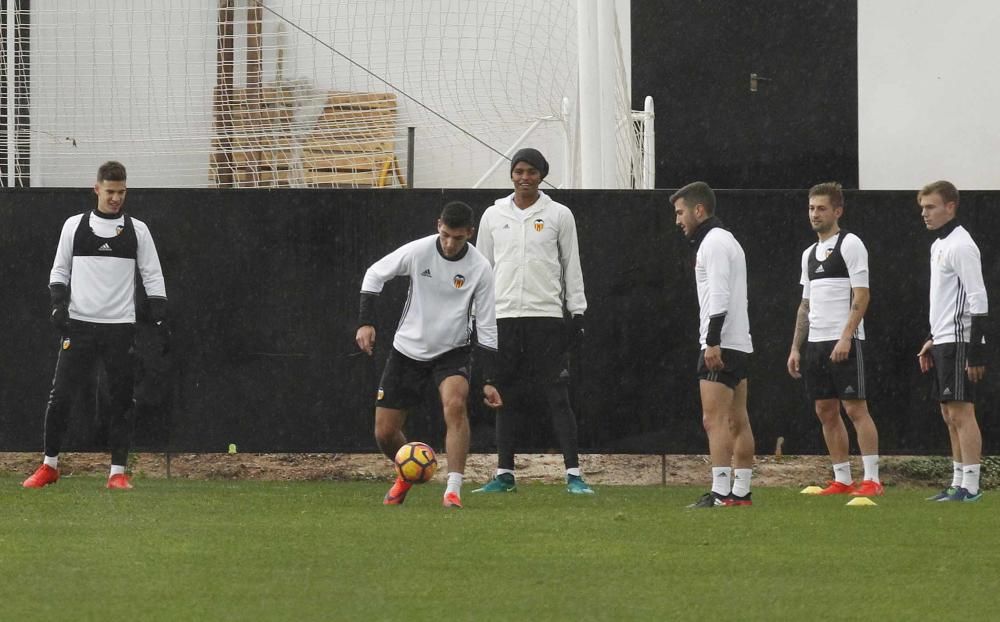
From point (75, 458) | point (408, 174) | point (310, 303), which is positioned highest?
point (408, 174)

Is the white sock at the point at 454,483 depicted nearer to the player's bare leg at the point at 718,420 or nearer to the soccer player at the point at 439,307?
the soccer player at the point at 439,307

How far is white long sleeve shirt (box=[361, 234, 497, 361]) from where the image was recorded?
9273 mm

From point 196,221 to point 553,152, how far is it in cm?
405

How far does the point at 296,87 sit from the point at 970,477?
7.21 meters

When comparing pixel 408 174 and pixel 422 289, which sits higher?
pixel 408 174

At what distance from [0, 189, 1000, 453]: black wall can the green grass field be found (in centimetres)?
217

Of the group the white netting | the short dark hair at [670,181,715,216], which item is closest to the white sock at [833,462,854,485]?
the short dark hair at [670,181,715,216]

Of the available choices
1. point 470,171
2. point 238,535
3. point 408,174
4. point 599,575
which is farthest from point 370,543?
point 470,171

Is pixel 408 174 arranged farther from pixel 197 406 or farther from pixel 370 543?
pixel 370 543

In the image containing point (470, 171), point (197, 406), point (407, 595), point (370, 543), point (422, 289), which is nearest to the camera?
point (407, 595)

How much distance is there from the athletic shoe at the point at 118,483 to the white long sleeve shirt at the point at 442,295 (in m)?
2.51

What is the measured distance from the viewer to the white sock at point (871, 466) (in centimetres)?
1034

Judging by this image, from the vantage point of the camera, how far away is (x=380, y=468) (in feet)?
42.2

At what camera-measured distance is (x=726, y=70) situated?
1505 centimetres
